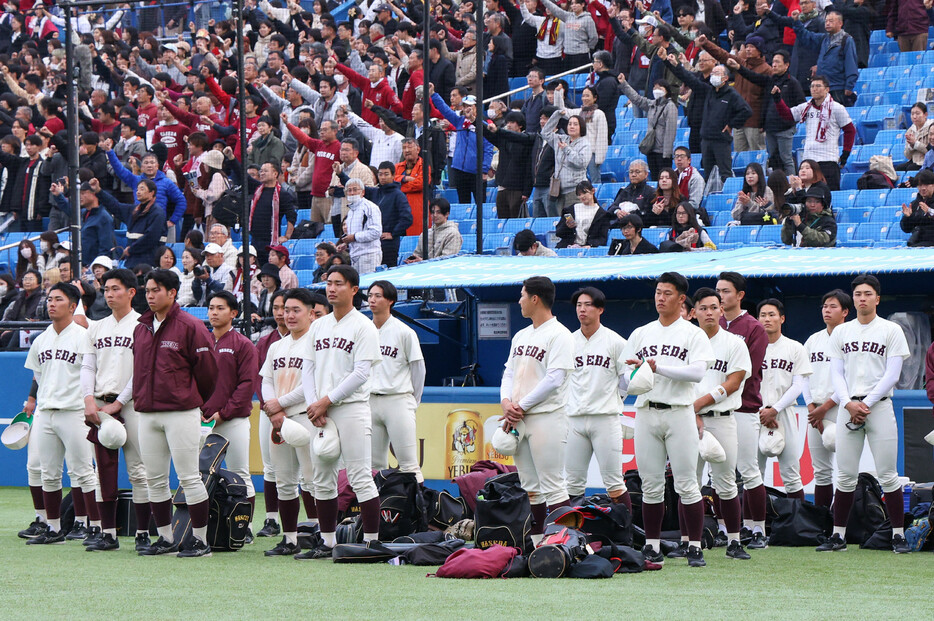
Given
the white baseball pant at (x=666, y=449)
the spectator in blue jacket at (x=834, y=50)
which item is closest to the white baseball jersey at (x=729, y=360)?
the white baseball pant at (x=666, y=449)

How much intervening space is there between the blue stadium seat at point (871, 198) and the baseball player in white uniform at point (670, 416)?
673 centimetres

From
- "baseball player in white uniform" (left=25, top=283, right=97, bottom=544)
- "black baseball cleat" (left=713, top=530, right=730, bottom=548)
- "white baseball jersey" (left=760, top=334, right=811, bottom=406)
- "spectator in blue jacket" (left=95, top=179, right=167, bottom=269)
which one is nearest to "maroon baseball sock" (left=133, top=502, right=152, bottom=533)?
"baseball player in white uniform" (left=25, top=283, right=97, bottom=544)

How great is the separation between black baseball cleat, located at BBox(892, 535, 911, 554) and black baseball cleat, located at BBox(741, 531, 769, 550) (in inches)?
35.8

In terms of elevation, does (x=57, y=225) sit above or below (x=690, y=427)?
above

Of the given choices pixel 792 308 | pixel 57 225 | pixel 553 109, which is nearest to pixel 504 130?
pixel 553 109

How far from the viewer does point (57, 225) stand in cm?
1789

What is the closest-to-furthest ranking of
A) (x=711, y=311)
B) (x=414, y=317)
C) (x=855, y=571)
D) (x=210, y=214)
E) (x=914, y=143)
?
(x=855, y=571) < (x=711, y=311) < (x=914, y=143) < (x=414, y=317) < (x=210, y=214)

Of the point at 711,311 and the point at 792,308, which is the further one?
the point at 792,308

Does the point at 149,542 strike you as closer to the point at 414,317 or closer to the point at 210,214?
the point at 414,317

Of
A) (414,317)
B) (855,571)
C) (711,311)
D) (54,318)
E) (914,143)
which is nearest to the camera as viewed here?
(855,571)

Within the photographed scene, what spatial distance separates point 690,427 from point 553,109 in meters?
8.63

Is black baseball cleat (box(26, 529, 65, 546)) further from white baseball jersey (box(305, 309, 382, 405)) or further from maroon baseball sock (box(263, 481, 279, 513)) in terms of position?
white baseball jersey (box(305, 309, 382, 405))

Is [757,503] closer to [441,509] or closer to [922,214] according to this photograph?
[441,509]

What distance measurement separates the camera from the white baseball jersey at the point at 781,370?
10273mm
